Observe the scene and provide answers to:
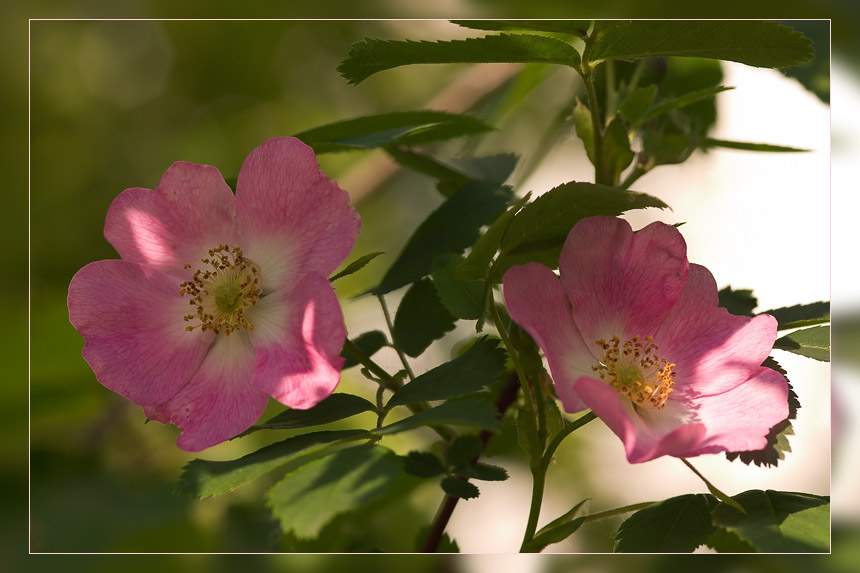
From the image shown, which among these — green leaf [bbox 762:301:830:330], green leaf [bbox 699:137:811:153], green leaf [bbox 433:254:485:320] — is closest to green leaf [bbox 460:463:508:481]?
green leaf [bbox 433:254:485:320]

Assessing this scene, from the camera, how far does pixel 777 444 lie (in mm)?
530

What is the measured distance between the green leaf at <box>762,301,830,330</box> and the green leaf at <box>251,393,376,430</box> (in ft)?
0.96

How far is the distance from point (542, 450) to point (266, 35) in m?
1.17

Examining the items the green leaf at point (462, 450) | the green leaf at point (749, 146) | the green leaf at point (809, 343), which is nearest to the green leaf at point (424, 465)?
the green leaf at point (462, 450)

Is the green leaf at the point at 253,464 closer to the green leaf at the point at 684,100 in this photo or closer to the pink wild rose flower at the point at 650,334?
the pink wild rose flower at the point at 650,334

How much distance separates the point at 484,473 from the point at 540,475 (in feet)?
0.15

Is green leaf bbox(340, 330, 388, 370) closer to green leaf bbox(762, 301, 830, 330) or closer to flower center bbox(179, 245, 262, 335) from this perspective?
flower center bbox(179, 245, 262, 335)

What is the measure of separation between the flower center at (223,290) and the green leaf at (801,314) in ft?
1.20

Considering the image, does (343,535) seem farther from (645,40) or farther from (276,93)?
(276,93)

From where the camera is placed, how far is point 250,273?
560 mm

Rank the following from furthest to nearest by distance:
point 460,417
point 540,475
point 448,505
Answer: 1. point 448,505
2. point 540,475
3. point 460,417

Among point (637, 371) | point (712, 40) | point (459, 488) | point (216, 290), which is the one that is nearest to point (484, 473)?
point (459, 488)

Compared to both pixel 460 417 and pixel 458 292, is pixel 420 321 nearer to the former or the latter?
pixel 458 292

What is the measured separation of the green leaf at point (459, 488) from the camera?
53cm
